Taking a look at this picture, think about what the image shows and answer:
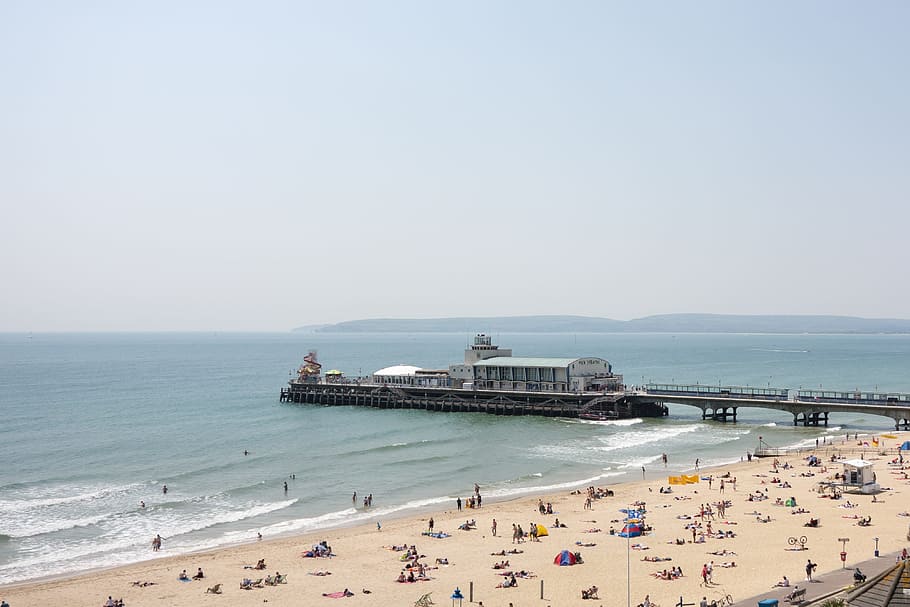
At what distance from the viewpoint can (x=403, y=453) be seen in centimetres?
6412

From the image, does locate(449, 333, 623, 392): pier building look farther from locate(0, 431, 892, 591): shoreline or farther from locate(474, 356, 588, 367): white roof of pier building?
locate(0, 431, 892, 591): shoreline

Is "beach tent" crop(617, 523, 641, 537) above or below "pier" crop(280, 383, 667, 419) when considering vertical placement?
below

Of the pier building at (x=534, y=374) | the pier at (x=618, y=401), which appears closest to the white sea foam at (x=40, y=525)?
the pier at (x=618, y=401)

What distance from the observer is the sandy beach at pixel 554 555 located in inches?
1182

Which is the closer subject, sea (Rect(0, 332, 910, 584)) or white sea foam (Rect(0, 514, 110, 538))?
white sea foam (Rect(0, 514, 110, 538))

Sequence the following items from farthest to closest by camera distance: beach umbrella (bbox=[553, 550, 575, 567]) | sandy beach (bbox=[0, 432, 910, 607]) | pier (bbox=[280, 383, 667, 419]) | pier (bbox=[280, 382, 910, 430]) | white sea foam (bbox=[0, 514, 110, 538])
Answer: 1. pier (bbox=[280, 383, 667, 419])
2. pier (bbox=[280, 382, 910, 430])
3. white sea foam (bbox=[0, 514, 110, 538])
4. beach umbrella (bbox=[553, 550, 575, 567])
5. sandy beach (bbox=[0, 432, 910, 607])

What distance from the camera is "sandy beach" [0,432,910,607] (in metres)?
30.0

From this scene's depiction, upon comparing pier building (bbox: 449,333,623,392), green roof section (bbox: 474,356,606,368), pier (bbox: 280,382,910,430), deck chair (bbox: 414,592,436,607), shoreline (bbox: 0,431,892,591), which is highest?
green roof section (bbox: 474,356,606,368)

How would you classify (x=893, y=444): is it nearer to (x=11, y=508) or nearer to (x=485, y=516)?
(x=485, y=516)

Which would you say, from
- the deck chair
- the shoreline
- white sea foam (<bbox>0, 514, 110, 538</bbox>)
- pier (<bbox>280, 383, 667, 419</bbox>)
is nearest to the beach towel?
the shoreline

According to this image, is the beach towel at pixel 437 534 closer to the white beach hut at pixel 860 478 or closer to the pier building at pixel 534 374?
the white beach hut at pixel 860 478

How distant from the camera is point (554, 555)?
3512 cm

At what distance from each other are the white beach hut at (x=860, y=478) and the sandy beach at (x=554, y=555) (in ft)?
2.36

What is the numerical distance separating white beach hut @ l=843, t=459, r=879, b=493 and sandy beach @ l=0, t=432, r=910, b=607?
72 cm
